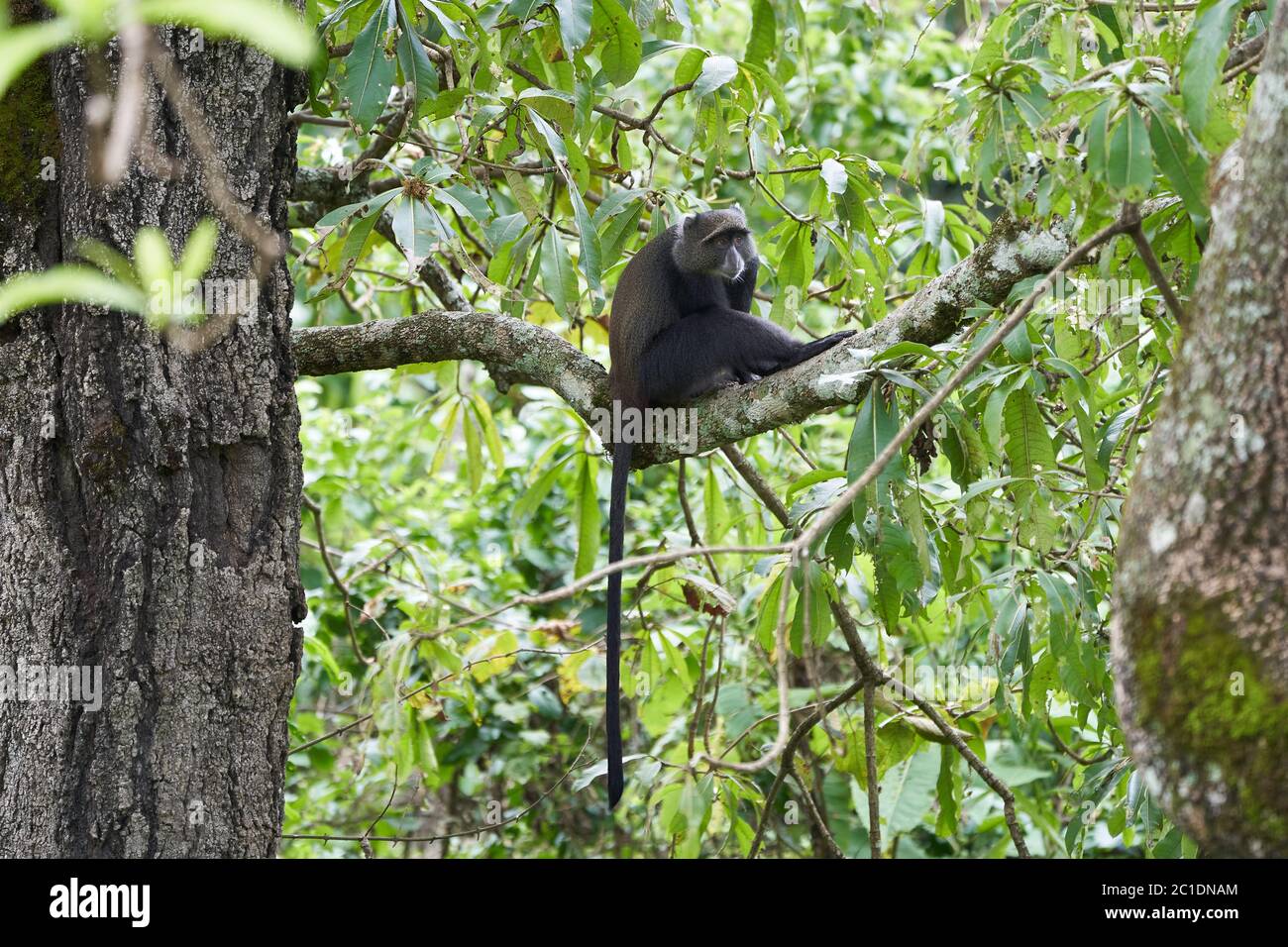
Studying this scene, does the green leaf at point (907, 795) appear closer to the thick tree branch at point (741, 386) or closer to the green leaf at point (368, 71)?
the thick tree branch at point (741, 386)

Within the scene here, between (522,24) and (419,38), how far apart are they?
10.6 inches

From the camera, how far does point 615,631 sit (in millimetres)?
3461

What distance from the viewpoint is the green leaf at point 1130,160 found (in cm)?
198

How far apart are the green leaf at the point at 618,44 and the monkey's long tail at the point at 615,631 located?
3.72 feet

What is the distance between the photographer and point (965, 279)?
2.87 m

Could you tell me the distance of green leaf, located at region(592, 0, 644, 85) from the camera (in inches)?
121

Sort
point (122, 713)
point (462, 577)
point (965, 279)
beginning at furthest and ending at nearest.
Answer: point (462, 577) → point (965, 279) → point (122, 713)

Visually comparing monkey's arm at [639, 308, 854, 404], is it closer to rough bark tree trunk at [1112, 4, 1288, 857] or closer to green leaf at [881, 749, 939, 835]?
green leaf at [881, 749, 939, 835]

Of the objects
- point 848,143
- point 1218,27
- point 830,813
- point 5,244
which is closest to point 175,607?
point 5,244

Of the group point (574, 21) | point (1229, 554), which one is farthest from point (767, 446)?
point (1229, 554)

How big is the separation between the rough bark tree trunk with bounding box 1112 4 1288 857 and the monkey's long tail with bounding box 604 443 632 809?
1550 millimetres

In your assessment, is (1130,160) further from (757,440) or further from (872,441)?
(757,440)

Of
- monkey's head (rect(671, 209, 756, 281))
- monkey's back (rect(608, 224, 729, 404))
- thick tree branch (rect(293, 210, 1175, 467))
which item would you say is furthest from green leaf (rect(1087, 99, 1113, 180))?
monkey's head (rect(671, 209, 756, 281))

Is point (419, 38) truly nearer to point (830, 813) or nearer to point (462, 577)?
point (462, 577)
